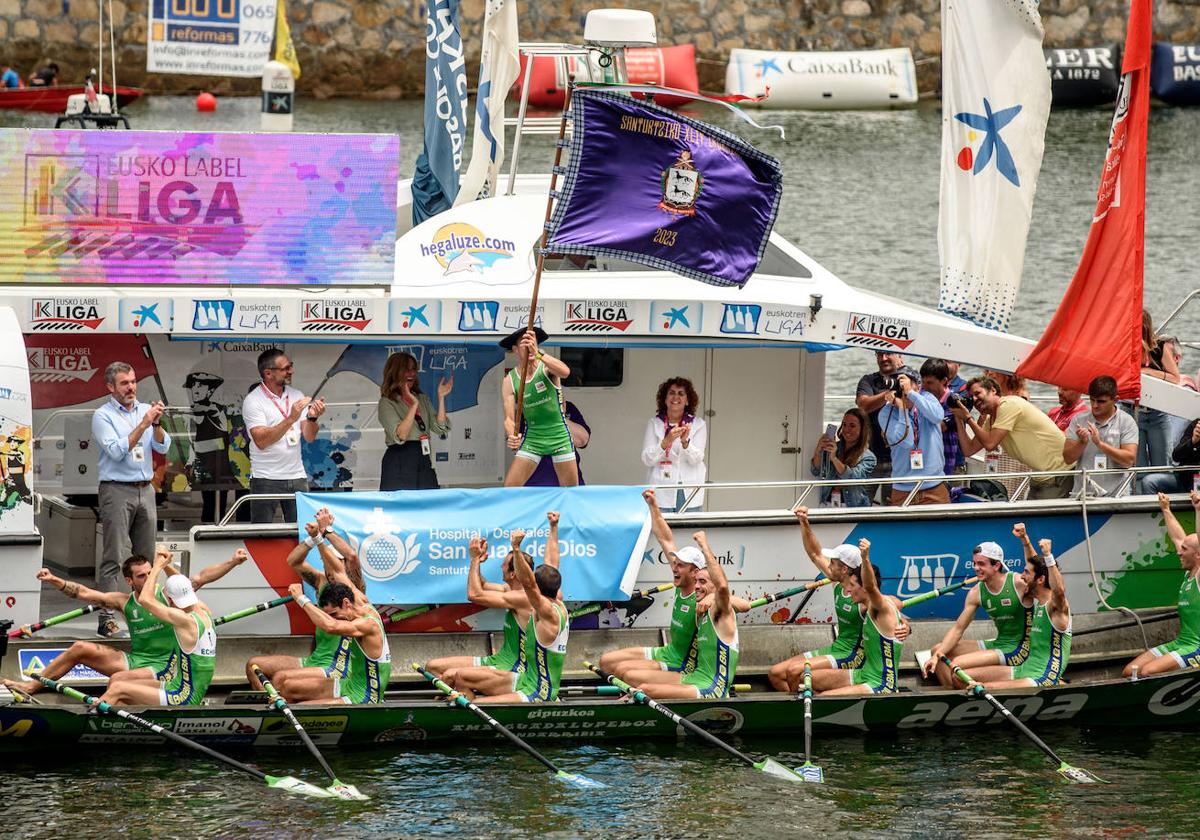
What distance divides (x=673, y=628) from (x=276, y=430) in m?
3.93

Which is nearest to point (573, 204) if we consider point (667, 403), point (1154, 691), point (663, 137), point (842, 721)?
point (663, 137)

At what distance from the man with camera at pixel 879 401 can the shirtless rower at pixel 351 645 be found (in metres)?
5.26

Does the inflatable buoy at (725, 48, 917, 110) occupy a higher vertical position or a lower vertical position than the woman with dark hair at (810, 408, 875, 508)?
higher

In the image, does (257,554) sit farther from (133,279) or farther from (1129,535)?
(1129,535)

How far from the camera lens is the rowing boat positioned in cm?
1602

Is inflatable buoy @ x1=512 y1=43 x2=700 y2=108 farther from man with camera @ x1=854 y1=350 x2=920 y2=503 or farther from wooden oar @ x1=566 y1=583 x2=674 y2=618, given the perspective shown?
wooden oar @ x1=566 y1=583 x2=674 y2=618

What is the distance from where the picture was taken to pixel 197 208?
17469mm

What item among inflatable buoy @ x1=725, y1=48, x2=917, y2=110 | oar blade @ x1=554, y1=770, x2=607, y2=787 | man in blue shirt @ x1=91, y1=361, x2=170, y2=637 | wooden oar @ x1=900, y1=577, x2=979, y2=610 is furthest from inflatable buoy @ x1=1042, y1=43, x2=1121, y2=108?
oar blade @ x1=554, y1=770, x2=607, y2=787

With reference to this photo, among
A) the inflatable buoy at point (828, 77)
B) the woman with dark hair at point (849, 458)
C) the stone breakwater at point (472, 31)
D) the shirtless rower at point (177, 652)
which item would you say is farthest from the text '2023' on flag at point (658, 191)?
the inflatable buoy at point (828, 77)

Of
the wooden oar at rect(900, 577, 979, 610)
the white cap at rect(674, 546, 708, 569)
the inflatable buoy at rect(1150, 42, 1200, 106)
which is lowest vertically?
the wooden oar at rect(900, 577, 979, 610)

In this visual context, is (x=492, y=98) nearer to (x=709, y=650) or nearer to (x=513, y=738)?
(x=709, y=650)

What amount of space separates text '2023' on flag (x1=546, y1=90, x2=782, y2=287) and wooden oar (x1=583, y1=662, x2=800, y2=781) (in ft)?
11.9

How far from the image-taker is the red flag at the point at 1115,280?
18344 mm

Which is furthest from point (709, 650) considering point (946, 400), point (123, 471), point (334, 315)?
point (123, 471)
